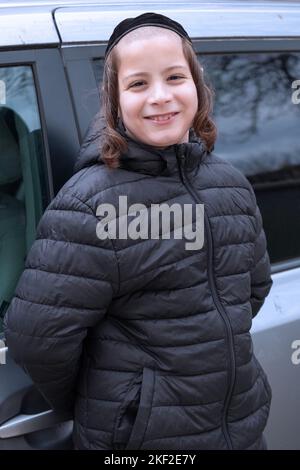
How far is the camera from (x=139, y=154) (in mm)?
1458

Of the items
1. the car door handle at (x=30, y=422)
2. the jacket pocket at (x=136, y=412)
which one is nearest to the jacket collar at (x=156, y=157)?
the jacket pocket at (x=136, y=412)

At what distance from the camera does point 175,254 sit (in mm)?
1462

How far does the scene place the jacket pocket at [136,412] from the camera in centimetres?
145

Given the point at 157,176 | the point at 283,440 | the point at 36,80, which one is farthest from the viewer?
the point at 283,440

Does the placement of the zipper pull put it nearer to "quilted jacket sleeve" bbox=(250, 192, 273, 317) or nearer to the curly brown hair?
the curly brown hair

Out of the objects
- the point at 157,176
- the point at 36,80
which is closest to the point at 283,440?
the point at 157,176

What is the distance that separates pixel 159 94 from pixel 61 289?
455 millimetres

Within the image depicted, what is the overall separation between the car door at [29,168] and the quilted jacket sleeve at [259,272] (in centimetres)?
48

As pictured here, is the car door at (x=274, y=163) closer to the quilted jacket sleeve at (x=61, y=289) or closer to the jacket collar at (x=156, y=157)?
the jacket collar at (x=156, y=157)

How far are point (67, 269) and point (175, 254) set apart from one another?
0.78ft

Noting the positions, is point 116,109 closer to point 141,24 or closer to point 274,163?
point 141,24

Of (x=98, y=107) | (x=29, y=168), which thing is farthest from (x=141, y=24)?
(x=29, y=168)

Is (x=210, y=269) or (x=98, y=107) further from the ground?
(x=98, y=107)

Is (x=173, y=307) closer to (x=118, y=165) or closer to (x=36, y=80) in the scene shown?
(x=118, y=165)
